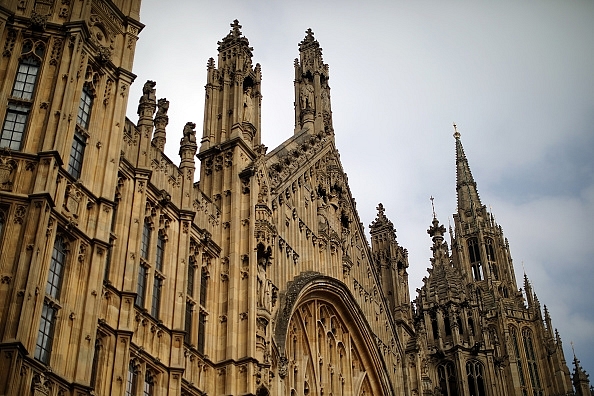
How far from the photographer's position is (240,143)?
30484 mm

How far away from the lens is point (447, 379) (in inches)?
2012

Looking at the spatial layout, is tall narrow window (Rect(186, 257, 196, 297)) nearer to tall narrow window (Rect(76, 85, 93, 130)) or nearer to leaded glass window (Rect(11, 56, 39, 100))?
tall narrow window (Rect(76, 85, 93, 130))

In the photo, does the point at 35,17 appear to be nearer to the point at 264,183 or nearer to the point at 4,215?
the point at 4,215

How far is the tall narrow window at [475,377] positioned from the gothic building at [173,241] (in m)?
9.17

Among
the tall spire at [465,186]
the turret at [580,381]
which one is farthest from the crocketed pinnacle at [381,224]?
the tall spire at [465,186]

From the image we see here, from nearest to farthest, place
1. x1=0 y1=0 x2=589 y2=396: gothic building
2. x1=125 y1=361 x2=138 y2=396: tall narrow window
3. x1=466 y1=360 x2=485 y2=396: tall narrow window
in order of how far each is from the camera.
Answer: x1=0 y1=0 x2=589 y2=396: gothic building < x1=125 y1=361 x2=138 y2=396: tall narrow window < x1=466 y1=360 x2=485 y2=396: tall narrow window

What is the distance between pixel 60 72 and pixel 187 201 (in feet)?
23.0

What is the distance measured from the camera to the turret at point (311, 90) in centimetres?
4131

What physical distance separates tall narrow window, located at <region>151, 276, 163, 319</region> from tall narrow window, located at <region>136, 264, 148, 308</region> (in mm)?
586

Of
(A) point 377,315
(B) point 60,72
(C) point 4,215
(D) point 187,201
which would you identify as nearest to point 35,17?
(B) point 60,72

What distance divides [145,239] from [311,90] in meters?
21.1

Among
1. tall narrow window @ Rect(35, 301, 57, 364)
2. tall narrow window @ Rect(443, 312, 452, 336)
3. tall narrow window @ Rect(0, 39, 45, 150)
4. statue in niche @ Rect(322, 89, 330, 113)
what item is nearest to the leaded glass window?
tall narrow window @ Rect(0, 39, 45, 150)

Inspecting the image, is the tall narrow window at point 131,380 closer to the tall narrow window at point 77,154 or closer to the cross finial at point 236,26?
the tall narrow window at point 77,154

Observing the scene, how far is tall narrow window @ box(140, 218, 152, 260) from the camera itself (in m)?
24.0
